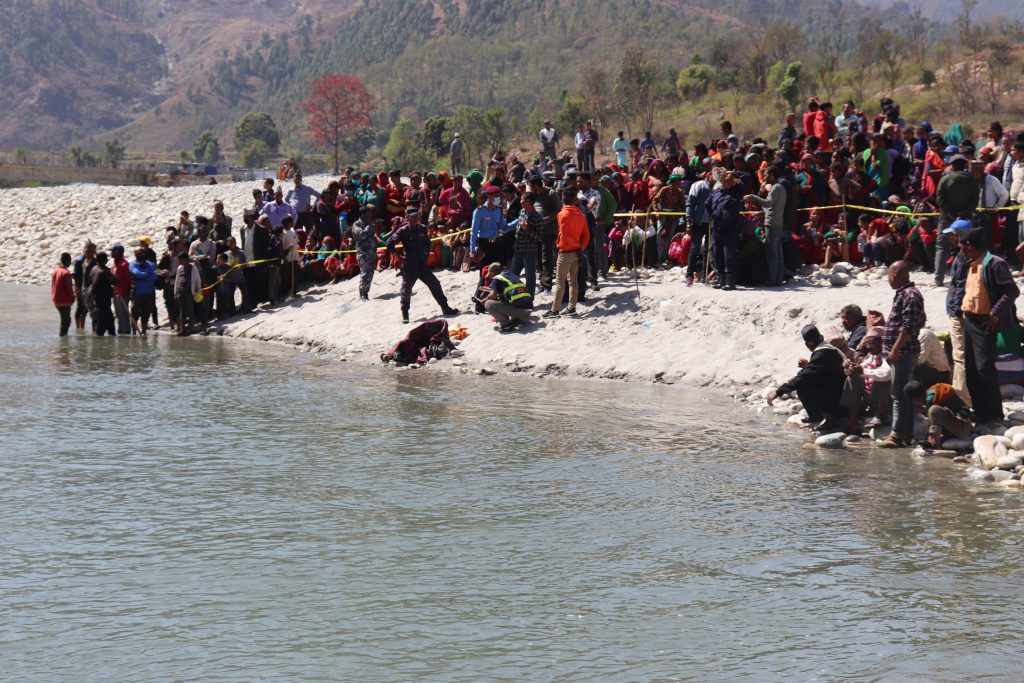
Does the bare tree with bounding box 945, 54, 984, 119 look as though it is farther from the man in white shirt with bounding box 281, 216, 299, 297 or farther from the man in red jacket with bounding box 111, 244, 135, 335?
the man in red jacket with bounding box 111, 244, 135, 335

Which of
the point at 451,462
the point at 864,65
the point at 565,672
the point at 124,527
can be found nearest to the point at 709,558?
the point at 565,672

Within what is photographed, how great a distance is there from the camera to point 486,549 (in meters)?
8.50

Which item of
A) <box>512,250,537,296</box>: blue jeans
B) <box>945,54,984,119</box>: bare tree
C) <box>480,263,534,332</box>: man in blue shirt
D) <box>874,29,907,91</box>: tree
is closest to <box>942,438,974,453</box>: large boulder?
<box>480,263,534,332</box>: man in blue shirt

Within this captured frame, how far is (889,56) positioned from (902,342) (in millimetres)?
52715

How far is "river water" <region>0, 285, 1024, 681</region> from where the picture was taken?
6590mm

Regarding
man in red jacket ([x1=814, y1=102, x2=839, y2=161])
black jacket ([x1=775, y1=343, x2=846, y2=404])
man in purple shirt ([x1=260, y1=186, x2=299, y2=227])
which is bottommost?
black jacket ([x1=775, y1=343, x2=846, y2=404])

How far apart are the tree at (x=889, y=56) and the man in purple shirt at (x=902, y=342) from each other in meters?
44.3

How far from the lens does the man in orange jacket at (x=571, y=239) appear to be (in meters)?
16.4

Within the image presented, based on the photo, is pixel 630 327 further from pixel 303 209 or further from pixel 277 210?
pixel 303 209

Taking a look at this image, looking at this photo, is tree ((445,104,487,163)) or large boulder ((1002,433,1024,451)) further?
tree ((445,104,487,163))

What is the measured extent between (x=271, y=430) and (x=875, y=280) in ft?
28.4

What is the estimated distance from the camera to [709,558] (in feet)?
27.1

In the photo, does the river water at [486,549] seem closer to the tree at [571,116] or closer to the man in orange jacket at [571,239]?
the man in orange jacket at [571,239]

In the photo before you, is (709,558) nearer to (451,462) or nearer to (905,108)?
(451,462)
